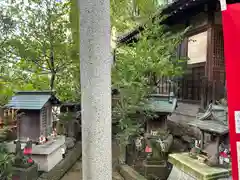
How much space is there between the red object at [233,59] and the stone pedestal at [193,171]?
4.54 ft

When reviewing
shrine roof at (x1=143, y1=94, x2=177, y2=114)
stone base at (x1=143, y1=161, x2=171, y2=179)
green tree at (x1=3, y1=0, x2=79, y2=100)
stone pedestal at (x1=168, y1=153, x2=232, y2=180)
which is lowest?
stone base at (x1=143, y1=161, x2=171, y2=179)

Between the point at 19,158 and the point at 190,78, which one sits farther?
the point at 190,78

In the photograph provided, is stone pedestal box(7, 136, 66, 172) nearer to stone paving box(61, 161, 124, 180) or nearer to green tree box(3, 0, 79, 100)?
stone paving box(61, 161, 124, 180)

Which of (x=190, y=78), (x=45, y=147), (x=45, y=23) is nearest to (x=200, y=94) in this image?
(x=190, y=78)

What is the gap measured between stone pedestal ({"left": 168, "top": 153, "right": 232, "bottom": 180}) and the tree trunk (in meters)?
1.50

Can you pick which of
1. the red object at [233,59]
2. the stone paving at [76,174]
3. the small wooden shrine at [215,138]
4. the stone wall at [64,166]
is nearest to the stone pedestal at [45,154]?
the stone wall at [64,166]

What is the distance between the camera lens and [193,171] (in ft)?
9.15

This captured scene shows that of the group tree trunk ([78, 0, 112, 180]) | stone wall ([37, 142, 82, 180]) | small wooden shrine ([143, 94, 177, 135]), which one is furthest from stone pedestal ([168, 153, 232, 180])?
stone wall ([37, 142, 82, 180])

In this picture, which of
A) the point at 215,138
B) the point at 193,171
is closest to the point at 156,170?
the point at 193,171

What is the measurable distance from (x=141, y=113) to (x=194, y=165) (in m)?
1.88

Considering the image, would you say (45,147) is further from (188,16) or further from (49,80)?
(188,16)

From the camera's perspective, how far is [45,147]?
453cm

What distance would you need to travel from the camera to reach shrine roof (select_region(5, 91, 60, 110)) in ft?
14.1

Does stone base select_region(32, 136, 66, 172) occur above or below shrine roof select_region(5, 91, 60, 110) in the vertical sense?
below
